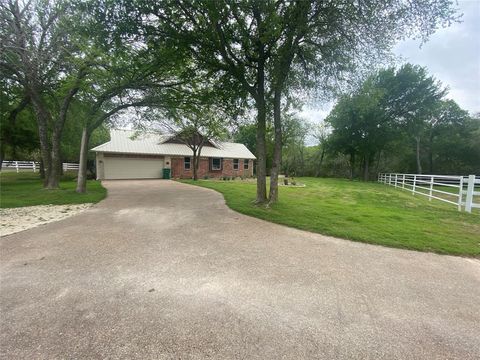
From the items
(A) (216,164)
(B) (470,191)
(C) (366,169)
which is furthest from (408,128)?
(B) (470,191)

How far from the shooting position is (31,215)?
6.78m

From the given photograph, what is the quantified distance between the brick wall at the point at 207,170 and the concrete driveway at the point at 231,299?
19.1 m

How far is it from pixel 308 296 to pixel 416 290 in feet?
4.83

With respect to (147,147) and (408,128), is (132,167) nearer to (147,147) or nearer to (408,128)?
(147,147)

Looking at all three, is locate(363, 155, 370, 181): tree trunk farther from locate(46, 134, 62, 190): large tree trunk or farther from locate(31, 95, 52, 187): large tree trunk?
locate(31, 95, 52, 187): large tree trunk

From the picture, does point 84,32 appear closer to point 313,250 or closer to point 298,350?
point 313,250

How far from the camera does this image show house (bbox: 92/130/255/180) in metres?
A: 20.5

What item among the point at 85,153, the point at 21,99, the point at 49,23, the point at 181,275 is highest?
the point at 49,23

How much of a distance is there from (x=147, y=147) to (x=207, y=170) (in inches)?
263

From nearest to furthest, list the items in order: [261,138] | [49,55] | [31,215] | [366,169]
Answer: [31,215] → [261,138] → [49,55] → [366,169]

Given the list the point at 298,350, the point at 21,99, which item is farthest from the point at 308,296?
the point at 21,99

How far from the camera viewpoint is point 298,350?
1990 millimetres

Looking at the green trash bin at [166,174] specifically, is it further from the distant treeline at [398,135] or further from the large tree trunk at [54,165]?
the large tree trunk at [54,165]

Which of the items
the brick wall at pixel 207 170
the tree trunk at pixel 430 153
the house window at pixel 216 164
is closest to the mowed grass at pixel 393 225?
the brick wall at pixel 207 170
